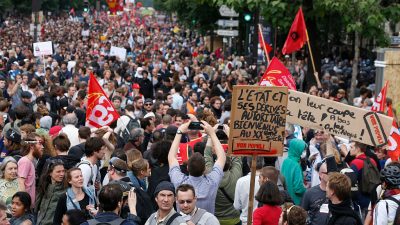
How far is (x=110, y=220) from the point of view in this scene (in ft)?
24.7

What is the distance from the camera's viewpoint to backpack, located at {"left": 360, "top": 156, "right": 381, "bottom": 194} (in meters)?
11.0

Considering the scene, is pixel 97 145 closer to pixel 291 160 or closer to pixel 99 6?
pixel 291 160

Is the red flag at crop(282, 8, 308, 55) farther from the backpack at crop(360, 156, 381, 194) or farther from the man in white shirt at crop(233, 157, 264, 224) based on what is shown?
the man in white shirt at crop(233, 157, 264, 224)

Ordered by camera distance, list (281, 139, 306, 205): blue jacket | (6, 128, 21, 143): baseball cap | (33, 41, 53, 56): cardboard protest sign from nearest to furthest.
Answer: (281, 139, 306, 205): blue jacket, (6, 128, 21, 143): baseball cap, (33, 41, 53, 56): cardboard protest sign

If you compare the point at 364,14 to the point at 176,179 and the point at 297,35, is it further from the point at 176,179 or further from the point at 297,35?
the point at 176,179

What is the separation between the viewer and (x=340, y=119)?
10.4 meters

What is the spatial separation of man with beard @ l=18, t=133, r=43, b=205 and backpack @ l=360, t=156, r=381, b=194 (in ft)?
11.6

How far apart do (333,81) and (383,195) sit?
1847 centimetres

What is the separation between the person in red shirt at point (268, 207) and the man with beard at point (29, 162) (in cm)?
266

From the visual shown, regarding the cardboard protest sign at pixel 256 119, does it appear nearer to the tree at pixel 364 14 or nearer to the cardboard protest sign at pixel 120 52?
the tree at pixel 364 14

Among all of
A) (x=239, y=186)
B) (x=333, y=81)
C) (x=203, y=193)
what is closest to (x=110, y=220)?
(x=203, y=193)

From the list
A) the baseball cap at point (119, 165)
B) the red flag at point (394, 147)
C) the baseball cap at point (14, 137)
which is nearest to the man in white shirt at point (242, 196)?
the baseball cap at point (119, 165)

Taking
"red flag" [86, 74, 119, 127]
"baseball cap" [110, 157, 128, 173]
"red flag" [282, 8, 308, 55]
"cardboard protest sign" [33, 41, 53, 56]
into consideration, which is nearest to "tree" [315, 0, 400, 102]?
"red flag" [282, 8, 308, 55]

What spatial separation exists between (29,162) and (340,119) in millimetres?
3258
